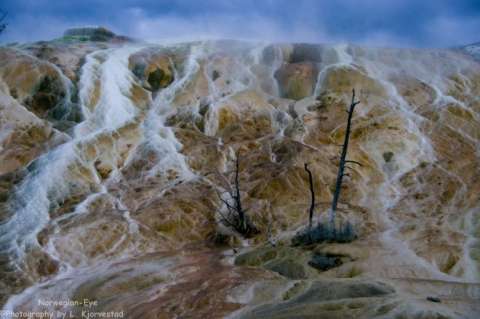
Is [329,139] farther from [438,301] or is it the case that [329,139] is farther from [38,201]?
[438,301]

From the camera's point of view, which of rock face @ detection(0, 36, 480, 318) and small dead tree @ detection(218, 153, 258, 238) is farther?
small dead tree @ detection(218, 153, 258, 238)

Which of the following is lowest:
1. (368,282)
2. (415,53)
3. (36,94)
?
(368,282)

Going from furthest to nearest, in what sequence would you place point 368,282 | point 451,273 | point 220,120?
point 220,120
point 451,273
point 368,282

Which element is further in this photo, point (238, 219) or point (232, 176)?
point (232, 176)

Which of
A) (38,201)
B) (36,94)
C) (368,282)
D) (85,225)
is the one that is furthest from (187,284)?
(36,94)

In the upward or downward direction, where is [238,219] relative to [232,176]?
downward

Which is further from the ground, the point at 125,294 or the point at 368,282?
the point at 368,282

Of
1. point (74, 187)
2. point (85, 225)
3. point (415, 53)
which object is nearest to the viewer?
point (85, 225)

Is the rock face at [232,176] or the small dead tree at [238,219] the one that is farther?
the small dead tree at [238,219]
